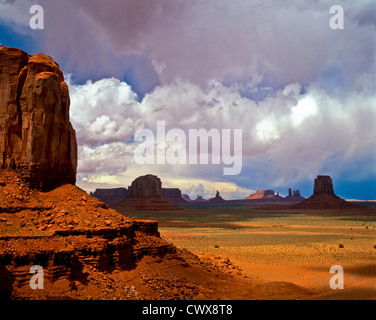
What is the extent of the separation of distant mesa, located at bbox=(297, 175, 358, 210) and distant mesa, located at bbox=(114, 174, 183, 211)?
6861 centimetres

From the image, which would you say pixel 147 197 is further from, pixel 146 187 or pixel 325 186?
pixel 325 186

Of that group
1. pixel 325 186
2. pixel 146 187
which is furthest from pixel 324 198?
pixel 146 187

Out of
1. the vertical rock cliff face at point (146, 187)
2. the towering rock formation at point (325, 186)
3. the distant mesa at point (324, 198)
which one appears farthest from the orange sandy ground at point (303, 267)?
the towering rock formation at point (325, 186)

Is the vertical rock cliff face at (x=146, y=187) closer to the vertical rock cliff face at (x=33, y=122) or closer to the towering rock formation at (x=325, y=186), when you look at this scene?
the towering rock formation at (x=325, y=186)

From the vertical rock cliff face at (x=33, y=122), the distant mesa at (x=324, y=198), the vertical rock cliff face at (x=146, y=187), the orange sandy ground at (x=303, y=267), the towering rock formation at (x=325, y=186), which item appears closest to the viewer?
the vertical rock cliff face at (x=33, y=122)

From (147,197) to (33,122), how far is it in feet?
448

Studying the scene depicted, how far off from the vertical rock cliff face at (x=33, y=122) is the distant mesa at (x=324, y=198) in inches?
6012

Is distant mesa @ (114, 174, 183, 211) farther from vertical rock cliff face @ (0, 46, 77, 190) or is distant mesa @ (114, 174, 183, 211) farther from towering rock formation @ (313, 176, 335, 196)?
vertical rock cliff face @ (0, 46, 77, 190)

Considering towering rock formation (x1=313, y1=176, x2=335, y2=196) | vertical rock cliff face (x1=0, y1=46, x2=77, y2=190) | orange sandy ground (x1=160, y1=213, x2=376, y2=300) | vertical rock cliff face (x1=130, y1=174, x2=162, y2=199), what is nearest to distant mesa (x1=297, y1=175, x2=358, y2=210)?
towering rock formation (x1=313, y1=176, x2=335, y2=196)

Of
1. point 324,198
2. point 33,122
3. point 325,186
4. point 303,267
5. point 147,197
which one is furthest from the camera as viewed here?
point 325,186

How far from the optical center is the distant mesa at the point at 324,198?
5961 inches

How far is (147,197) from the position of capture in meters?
150
